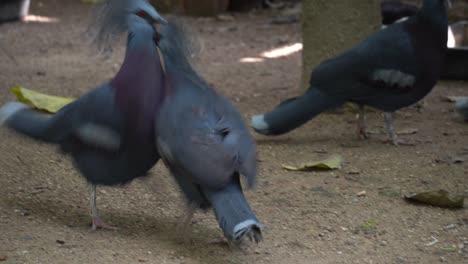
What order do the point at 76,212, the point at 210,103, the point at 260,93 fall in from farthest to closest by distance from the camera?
1. the point at 260,93
2. the point at 76,212
3. the point at 210,103

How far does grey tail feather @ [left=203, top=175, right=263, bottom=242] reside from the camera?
3436 mm

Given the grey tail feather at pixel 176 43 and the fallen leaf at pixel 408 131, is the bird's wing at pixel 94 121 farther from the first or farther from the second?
the fallen leaf at pixel 408 131

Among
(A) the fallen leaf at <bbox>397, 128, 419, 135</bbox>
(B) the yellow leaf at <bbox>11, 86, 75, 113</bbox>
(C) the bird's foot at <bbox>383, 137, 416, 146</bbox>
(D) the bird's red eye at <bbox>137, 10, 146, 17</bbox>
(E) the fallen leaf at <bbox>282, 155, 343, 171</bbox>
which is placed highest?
(D) the bird's red eye at <bbox>137, 10, 146, 17</bbox>

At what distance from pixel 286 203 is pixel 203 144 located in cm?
111

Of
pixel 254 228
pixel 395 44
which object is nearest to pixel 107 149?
pixel 254 228

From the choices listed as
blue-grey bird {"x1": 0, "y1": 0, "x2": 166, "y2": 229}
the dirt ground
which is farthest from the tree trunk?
blue-grey bird {"x1": 0, "y1": 0, "x2": 166, "y2": 229}

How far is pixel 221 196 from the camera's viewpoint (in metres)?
3.61

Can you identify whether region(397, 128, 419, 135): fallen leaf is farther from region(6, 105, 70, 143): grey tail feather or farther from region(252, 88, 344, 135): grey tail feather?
region(6, 105, 70, 143): grey tail feather

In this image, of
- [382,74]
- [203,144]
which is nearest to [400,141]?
[382,74]

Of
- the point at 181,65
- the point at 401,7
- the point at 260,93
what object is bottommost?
the point at 260,93

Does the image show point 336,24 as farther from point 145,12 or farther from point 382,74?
point 145,12

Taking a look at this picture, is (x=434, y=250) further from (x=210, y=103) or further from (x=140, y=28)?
(x=140, y=28)

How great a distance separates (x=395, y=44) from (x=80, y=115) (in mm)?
2503

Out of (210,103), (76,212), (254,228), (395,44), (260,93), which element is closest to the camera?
(254,228)
